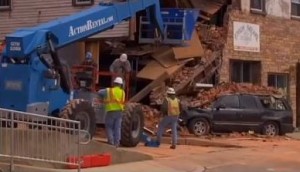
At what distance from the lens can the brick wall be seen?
28.9m

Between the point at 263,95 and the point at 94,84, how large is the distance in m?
8.36

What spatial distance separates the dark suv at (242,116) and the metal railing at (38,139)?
937 cm

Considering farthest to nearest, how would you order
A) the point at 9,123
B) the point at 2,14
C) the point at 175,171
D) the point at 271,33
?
the point at 271,33
the point at 2,14
the point at 175,171
the point at 9,123

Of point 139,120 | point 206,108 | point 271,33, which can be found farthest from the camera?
point 271,33

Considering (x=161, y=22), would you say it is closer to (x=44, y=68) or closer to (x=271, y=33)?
(x=44, y=68)

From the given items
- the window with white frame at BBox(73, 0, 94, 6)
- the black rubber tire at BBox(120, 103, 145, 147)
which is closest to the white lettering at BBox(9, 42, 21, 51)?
the black rubber tire at BBox(120, 103, 145, 147)

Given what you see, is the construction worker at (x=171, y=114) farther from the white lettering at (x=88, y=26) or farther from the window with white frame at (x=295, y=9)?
the window with white frame at (x=295, y=9)

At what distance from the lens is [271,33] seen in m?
31.0

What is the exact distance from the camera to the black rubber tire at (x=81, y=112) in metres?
16.8

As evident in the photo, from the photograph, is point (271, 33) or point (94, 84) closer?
point (94, 84)

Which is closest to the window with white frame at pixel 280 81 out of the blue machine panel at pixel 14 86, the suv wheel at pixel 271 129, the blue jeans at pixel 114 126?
the suv wheel at pixel 271 129

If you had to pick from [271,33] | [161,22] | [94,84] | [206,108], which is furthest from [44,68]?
[271,33]

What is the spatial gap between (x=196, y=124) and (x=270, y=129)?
2.94 metres

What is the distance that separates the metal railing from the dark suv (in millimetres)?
9373
